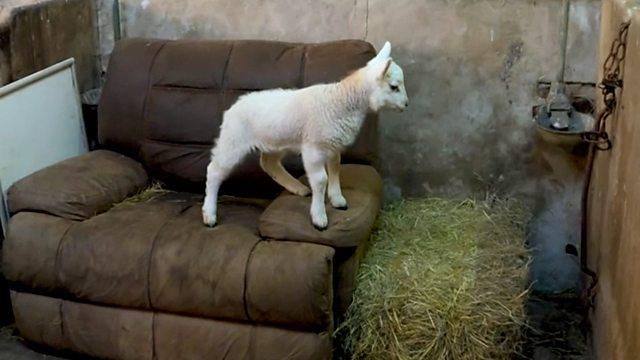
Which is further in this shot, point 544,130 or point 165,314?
point 544,130

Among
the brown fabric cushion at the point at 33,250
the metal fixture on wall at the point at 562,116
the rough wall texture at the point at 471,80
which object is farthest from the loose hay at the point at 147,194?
the metal fixture on wall at the point at 562,116

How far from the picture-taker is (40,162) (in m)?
3.24

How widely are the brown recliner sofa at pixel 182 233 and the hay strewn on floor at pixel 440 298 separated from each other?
106 millimetres

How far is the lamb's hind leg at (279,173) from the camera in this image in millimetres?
2844

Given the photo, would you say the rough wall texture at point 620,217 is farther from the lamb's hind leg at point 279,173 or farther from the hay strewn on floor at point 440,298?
the lamb's hind leg at point 279,173

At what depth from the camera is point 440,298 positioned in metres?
2.54

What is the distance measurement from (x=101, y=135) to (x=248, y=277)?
3.89 feet

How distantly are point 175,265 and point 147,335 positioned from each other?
11.3 inches

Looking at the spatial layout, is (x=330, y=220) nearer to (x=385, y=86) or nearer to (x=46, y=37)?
(x=385, y=86)

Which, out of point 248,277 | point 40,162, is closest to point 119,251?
point 248,277

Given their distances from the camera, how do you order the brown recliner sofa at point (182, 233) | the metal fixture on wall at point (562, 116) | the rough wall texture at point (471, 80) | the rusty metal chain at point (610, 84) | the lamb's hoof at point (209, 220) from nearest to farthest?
1. the rusty metal chain at point (610, 84)
2. the brown recliner sofa at point (182, 233)
3. the lamb's hoof at point (209, 220)
4. the metal fixture on wall at point (562, 116)
5. the rough wall texture at point (471, 80)

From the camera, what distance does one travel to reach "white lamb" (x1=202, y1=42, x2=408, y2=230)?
2.55 m

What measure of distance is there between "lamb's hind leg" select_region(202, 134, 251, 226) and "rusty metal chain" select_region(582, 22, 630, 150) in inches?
48.8

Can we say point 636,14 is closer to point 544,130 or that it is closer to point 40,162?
point 544,130
